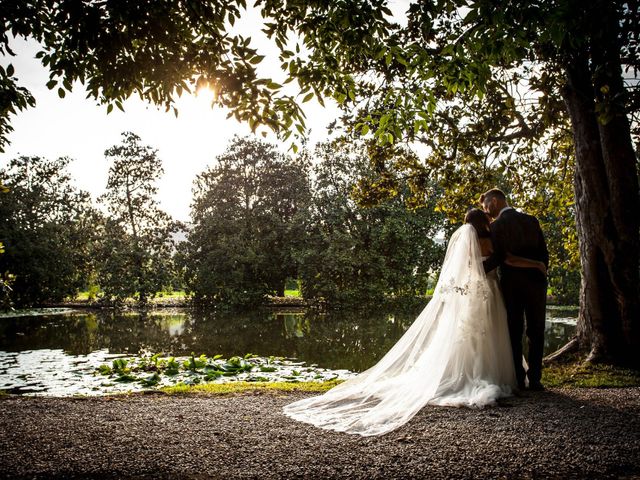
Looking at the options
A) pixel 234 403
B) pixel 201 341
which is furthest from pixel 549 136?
pixel 201 341

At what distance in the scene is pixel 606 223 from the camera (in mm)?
7387

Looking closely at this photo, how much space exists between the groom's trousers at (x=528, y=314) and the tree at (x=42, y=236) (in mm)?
29280

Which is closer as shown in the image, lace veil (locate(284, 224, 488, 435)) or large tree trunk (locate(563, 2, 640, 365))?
lace veil (locate(284, 224, 488, 435))

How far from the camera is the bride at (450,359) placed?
204 inches


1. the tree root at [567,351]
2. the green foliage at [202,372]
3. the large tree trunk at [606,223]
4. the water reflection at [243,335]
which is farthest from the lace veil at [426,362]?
the water reflection at [243,335]

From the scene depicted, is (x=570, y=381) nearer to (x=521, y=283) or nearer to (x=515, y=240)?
(x=521, y=283)

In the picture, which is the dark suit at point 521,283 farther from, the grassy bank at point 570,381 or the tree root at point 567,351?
the tree root at point 567,351

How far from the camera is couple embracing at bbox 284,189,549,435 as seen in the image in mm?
5637

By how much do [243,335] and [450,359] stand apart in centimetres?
1310

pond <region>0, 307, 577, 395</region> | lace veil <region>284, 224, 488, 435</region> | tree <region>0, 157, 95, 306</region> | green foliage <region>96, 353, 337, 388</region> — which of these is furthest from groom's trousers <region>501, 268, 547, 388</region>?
tree <region>0, 157, 95, 306</region>

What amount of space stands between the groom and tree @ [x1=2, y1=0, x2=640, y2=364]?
173 centimetres

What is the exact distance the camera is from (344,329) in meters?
19.6

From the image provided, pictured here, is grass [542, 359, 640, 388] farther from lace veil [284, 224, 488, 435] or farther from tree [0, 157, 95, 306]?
tree [0, 157, 95, 306]

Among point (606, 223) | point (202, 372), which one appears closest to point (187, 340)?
point (202, 372)
